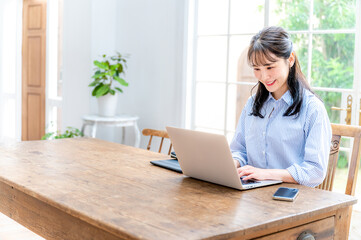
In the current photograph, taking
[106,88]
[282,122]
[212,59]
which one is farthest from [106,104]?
[282,122]

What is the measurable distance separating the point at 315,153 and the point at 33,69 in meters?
5.86

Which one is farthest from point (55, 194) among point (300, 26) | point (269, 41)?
point (300, 26)

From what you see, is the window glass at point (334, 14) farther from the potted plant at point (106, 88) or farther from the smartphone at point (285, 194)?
the smartphone at point (285, 194)

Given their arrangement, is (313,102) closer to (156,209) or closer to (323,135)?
(323,135)

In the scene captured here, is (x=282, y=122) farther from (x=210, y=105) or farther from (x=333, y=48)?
(x=333, y=48)

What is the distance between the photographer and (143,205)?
1.68 metres

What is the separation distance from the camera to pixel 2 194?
7.26 feet

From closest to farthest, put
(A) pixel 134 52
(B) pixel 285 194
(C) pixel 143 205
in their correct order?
1. (C) pixel 143 205
2. (B) pixel 285 194
3. (A) pixel 134 52

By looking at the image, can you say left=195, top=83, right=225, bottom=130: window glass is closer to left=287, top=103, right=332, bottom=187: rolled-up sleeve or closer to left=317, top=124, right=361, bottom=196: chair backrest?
left=317, top=124, right=361, bottom=196: chair backrest

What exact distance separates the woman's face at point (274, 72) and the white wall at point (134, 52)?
103 inches

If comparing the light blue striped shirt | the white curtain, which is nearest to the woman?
the light blue striped shirt

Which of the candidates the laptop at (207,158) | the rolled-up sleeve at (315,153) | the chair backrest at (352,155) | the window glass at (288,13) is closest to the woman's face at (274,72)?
the rolled-up sleeve at (315,153)

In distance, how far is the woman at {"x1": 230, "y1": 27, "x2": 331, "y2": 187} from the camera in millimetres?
2070

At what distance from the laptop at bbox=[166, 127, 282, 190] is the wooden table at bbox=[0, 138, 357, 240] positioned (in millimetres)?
36
